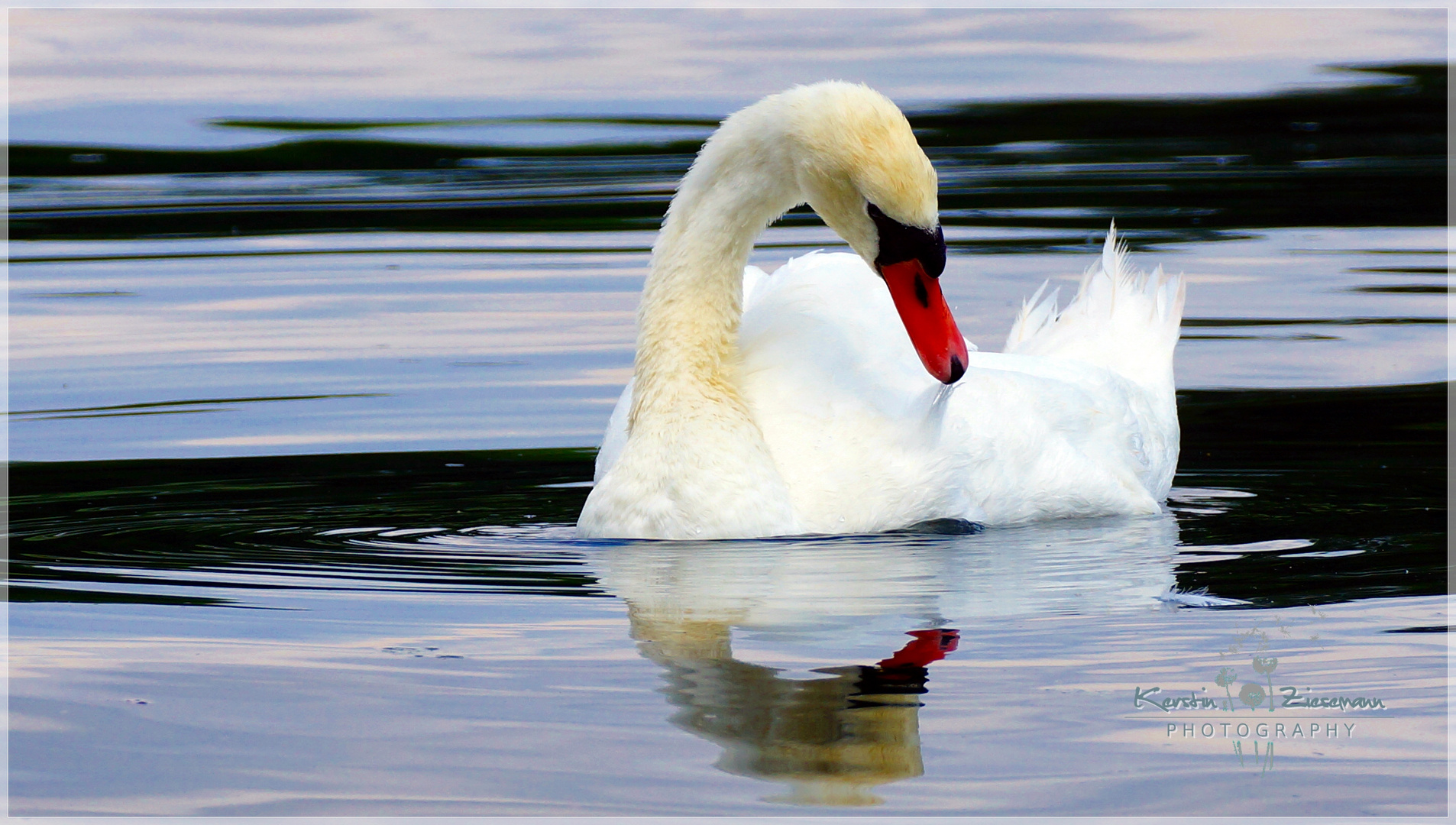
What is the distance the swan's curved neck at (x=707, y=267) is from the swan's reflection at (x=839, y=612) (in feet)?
2.23

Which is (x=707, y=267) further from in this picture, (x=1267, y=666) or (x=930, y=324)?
(x=1267, y=666)

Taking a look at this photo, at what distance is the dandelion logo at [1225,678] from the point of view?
529cm

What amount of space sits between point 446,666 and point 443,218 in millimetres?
10874

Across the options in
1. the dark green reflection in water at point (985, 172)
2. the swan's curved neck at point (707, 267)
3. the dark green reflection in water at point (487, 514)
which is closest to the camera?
the dark green reflection in water at point (487, 514)

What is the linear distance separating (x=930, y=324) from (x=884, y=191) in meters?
0.48

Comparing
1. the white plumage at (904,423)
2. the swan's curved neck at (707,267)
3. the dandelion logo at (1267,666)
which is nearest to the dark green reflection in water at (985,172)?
the white plumage at (904,423)

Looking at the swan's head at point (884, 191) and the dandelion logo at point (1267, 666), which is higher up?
the swan's head at point (884, 191)

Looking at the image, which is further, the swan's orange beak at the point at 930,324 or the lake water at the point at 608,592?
the swan's orange beak at the point at 930,324

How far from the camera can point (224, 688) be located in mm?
5520

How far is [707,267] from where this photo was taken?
7.67 m

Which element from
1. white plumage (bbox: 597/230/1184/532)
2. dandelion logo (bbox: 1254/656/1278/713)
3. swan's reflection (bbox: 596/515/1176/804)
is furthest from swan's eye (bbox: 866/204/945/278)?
dandelion logo (bbox: 1254/656/1278/713)

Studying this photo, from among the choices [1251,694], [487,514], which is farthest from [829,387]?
[1251,694]

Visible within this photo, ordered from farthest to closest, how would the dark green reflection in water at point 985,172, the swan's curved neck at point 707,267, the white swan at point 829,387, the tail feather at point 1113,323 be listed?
the dark green reflection in water at point 985,172 → the tail feather at point 1113,323 → the swan's curved neck at point 707,267 → the white swan at point 829,387

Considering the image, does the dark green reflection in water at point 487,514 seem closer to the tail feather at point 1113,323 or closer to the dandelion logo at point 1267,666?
the tail feather at point 1113,323
